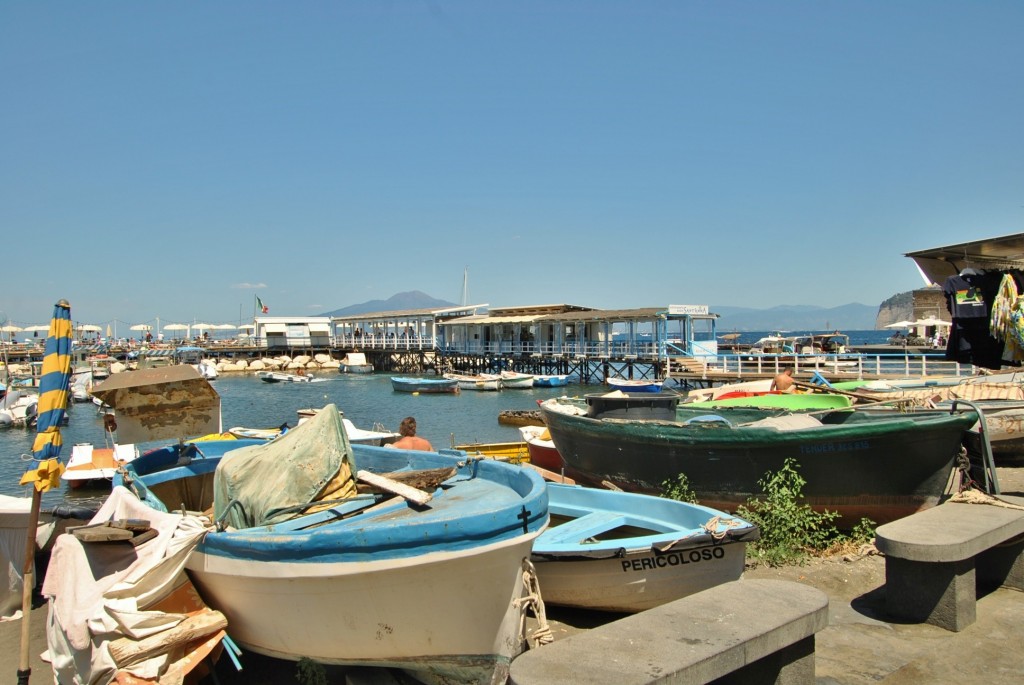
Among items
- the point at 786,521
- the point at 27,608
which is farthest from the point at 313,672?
the point at 786,521

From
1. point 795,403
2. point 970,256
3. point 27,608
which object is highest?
point 970,256

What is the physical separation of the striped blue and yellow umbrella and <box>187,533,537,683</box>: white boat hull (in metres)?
1.54

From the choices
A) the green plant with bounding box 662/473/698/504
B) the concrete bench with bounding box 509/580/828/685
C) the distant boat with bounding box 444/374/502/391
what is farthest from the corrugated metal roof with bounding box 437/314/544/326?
the concrete bench with bounding box 509/580/828/685

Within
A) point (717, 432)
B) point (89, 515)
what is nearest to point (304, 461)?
point (89, 515)

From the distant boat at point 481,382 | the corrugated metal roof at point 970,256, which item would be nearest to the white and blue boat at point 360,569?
the corrugated metal roof at point 970,256

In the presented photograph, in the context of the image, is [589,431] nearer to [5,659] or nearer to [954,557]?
[954,557]

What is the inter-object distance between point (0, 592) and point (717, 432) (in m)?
8.60

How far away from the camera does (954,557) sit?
17.8 ft

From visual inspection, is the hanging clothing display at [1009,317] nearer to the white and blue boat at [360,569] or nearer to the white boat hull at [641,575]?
the white boat hull at [641,575]

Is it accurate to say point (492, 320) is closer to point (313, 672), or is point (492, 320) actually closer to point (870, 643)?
point (313, 672)

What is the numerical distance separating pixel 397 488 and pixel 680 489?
465cm

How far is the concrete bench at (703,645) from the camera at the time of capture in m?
3.79

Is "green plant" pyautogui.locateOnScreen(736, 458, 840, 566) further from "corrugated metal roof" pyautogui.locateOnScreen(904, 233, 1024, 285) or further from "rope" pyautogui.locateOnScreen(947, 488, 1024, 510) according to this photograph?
"corrugated metal roof" pyautogui.locateOnScreen(904, 233, 1024, 285)

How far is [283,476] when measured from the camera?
6.42m
